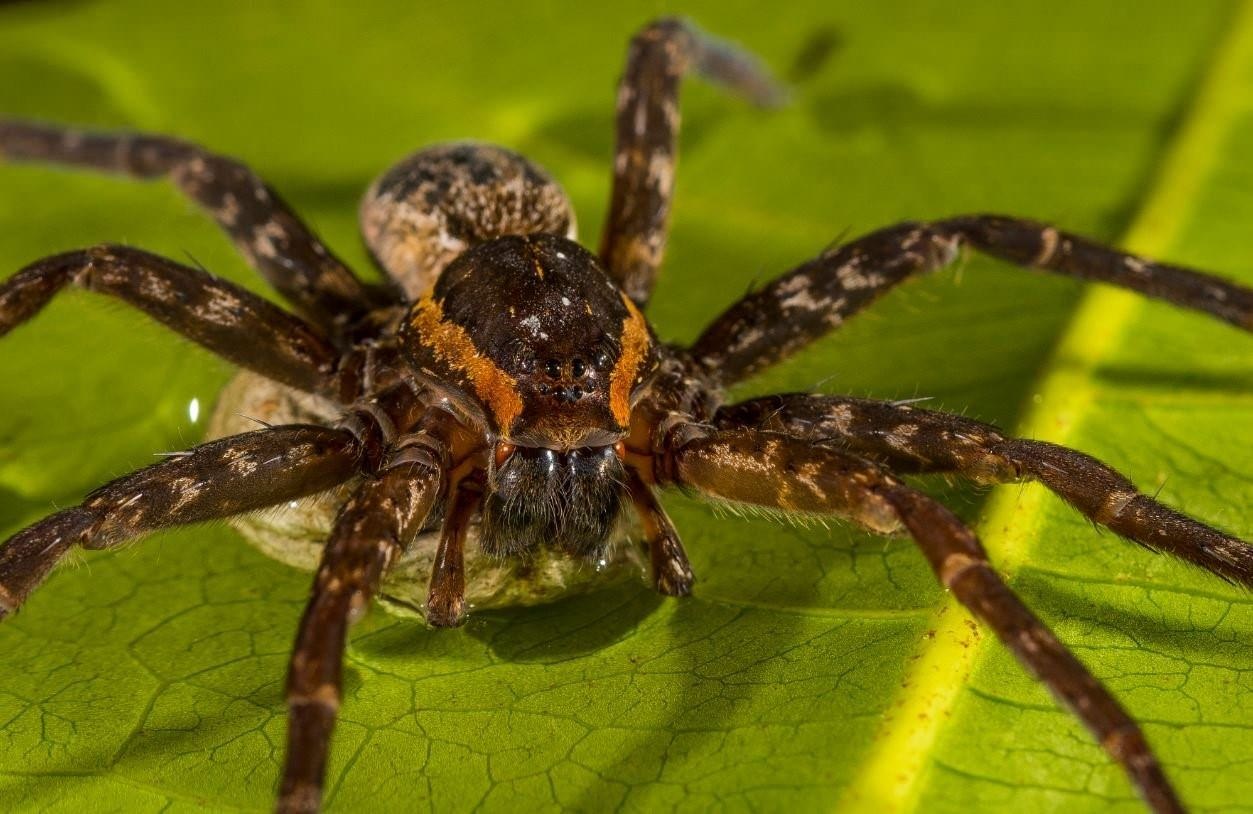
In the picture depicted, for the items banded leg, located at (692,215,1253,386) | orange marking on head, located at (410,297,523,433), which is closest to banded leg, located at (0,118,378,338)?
orange marking on head, located at (410,297,523,433)

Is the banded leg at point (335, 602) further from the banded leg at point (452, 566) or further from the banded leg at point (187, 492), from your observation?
the banded leg at point (187, 492)

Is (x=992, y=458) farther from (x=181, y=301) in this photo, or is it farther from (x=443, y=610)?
(x=181, y=301)

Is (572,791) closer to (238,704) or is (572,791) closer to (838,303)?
(238,704)

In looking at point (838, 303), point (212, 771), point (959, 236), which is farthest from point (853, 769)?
point (959, 236)

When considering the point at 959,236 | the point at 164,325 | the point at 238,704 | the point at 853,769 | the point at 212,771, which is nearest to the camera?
the point at 853,769

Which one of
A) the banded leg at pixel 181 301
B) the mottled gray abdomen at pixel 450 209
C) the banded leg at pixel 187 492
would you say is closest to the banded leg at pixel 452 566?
the banded leg at pixel 187 492

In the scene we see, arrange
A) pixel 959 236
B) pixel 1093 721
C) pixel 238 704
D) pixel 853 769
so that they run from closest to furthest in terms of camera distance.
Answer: pixel 1093 721 < pixel 853 769 < pixel 238 704 < pixel 959 236
